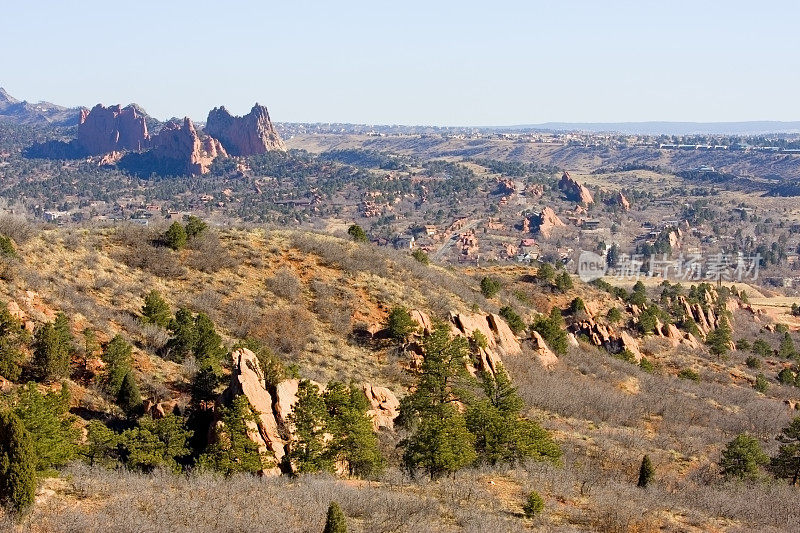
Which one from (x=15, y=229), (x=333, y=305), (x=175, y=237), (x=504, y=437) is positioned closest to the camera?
(x=504, y=437)

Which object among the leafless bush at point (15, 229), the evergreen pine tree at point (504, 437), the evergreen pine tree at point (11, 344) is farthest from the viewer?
the leafless bush at point (15, 229)

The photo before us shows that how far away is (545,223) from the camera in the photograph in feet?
556

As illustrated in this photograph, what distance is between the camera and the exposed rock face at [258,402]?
20.0 metres

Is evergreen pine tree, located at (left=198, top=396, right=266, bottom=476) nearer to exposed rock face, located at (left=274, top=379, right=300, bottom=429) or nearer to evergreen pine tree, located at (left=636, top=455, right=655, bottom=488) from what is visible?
exposed rock face, located at (left=274, top=379, right=300, bottom=429)

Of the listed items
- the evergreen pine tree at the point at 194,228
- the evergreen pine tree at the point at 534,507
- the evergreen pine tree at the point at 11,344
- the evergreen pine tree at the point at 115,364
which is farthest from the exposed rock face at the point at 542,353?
the evergreen pine tree at the point at 11,344

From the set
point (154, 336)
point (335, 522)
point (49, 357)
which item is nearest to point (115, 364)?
point (49, 357)

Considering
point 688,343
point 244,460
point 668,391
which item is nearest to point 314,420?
point 244,460

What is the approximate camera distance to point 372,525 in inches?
587

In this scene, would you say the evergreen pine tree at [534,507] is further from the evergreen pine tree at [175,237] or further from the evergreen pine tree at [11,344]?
the evergreen pine tree at [175,237]

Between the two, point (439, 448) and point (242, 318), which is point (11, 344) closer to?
point (242, 318)

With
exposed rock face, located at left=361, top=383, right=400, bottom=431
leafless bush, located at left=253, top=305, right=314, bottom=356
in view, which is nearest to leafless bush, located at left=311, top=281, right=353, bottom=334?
leafless bush, located at left=253, top=305, right=314, bottom=356

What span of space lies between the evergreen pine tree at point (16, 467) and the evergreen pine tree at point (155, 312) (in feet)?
49.6

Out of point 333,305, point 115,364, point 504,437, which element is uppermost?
point 115,364

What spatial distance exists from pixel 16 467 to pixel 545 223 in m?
164
